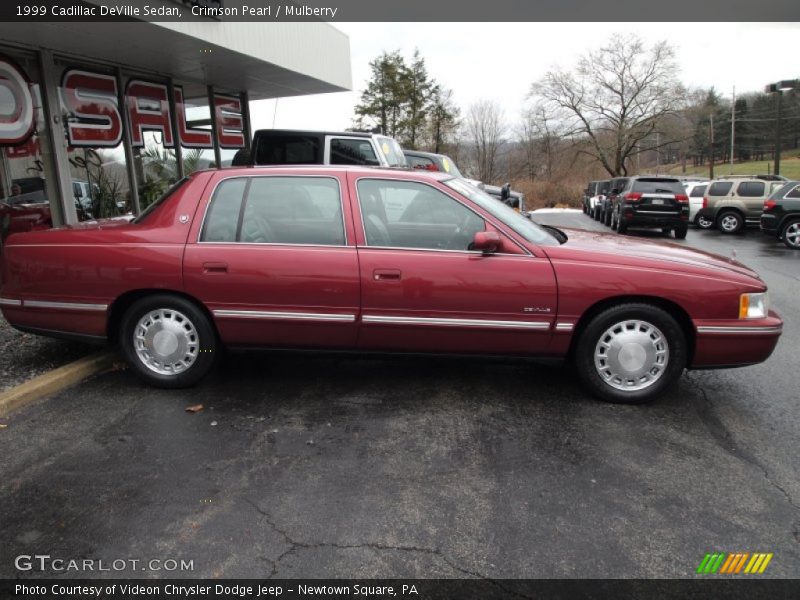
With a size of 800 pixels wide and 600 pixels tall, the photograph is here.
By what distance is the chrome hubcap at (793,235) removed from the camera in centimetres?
1350

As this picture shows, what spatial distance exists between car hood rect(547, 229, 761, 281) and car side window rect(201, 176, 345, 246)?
5.54ft

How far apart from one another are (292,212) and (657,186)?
49.1ft

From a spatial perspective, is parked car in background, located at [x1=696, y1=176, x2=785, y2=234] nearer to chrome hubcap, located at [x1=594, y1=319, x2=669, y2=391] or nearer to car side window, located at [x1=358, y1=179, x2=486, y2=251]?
chrome hubcap, located at [x1=594, y1=319, x2=669, y2=391]

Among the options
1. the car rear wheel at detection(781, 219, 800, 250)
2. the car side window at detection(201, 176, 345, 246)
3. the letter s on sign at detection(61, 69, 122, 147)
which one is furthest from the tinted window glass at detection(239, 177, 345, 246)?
the car rear wheel at detection(781, 219, 800, 250)

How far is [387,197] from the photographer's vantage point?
4223mm

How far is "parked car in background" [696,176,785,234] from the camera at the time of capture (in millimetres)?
17016

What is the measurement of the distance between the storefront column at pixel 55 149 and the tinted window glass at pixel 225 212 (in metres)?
5.77

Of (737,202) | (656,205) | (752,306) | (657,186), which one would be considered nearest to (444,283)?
(752,306)

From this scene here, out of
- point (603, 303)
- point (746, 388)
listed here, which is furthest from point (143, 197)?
point (746, 388)

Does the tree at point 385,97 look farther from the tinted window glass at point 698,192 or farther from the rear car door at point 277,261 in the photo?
the rear car door at point 277,261

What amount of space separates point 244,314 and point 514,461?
2.15 m

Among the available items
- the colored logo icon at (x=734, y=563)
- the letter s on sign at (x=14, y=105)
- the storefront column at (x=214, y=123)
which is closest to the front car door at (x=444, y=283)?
the colored logo icon at (x=734, y=563)

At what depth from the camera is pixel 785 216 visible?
1359 cm

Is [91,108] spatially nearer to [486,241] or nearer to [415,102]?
[486,241]
